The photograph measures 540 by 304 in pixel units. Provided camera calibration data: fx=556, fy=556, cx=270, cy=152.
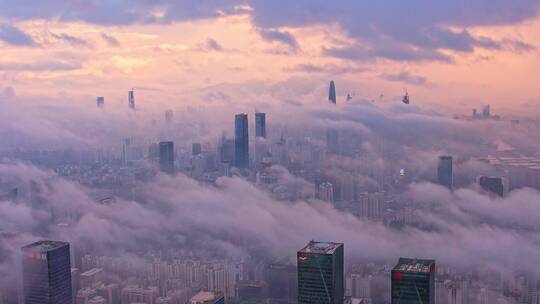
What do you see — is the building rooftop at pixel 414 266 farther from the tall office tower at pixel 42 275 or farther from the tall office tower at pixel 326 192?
the tall office tower at pixel 42 275

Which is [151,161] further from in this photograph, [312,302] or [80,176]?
[312,302]

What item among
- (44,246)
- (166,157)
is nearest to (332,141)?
(166,157)

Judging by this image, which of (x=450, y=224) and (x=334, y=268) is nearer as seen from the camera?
(x=334, y=268)

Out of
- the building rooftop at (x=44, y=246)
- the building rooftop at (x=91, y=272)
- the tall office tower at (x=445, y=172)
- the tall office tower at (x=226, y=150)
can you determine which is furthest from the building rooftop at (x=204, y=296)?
the tall office tower at (x=445, y=172)

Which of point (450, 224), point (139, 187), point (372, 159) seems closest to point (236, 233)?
point (139, 187)

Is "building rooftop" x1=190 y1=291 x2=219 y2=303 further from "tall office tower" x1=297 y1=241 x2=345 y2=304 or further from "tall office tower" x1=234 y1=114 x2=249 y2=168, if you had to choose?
"tall office tower" x1=234 y1=114 x2=249 y2=168

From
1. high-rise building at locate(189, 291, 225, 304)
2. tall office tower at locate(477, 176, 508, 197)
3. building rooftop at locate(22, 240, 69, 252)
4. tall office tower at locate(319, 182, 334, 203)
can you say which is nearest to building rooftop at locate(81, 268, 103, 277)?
building rooftop at locate(22, 240, 69, 252)
